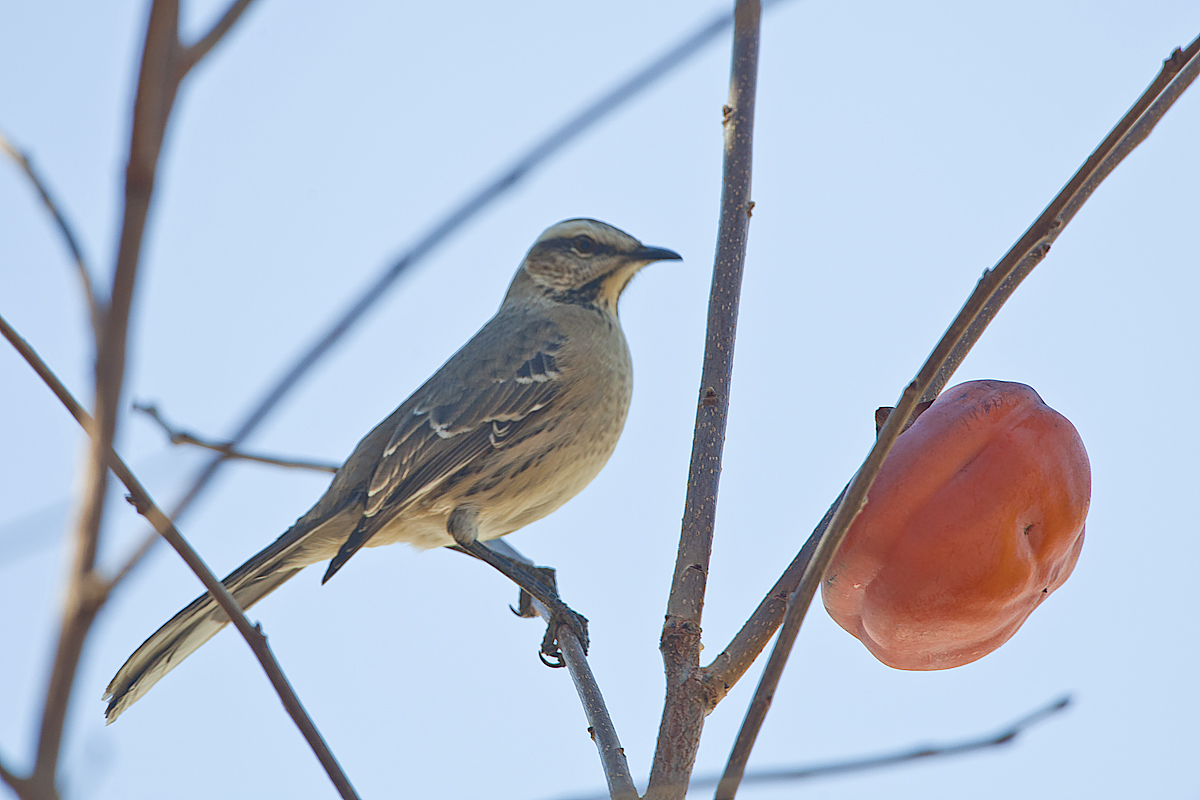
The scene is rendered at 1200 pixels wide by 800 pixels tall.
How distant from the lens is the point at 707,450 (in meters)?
3.11

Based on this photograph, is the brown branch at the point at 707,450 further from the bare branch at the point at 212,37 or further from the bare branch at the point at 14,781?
the bare branch at the point at 212,37

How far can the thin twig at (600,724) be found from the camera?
8.41 ft

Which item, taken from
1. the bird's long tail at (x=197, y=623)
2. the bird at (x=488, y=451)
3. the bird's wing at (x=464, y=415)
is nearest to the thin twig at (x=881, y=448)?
the bird's long tail at (x=197, y=623)

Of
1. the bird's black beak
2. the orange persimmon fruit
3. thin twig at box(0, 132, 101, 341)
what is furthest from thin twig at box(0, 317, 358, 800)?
the bird's black beak

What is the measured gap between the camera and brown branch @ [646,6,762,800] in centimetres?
265

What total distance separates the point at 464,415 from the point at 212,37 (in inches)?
183

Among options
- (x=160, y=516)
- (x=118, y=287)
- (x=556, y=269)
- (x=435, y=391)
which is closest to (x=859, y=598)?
(x=160, y=516)

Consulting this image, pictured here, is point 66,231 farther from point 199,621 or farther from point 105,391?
point 199,621

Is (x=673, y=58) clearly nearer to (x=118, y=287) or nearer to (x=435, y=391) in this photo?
(x=118, y=287)

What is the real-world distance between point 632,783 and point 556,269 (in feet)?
14.9

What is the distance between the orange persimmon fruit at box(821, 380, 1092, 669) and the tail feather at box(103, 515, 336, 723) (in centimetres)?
254

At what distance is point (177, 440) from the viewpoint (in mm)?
3006

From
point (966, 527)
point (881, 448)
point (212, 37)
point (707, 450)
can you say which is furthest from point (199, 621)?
point (212, 37)

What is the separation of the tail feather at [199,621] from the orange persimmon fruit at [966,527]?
2537 mm
